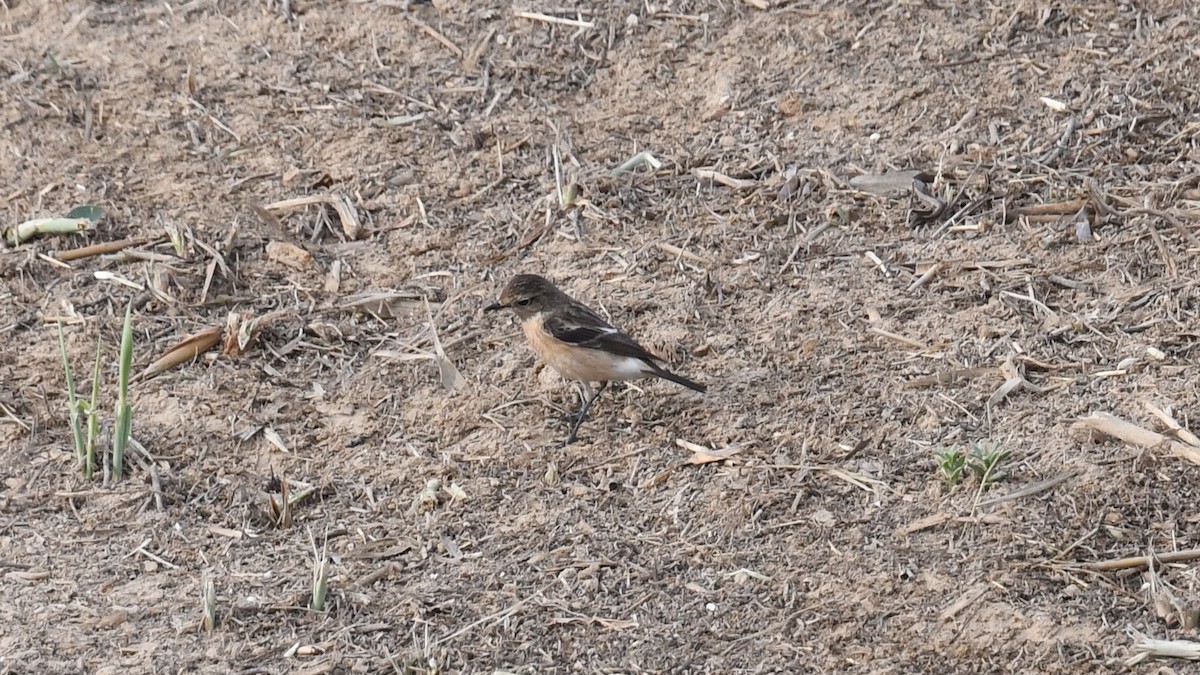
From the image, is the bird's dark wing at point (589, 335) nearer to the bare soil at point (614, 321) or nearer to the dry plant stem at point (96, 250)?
the bare soil at point (614, 321)

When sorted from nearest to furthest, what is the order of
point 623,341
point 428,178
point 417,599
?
point 417,599
point 623,341
point 428,178

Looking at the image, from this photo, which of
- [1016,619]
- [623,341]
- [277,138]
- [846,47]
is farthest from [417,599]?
[846,47]

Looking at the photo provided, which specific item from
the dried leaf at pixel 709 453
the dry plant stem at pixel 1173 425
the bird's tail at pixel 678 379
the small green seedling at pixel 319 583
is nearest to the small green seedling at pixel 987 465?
the dry plant stem at pixel 1173 425

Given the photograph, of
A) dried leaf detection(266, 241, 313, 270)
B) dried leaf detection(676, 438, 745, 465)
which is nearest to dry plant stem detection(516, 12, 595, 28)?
dried leaf detection(266, 241, 313, 270)

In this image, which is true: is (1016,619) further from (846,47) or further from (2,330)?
(2,330)

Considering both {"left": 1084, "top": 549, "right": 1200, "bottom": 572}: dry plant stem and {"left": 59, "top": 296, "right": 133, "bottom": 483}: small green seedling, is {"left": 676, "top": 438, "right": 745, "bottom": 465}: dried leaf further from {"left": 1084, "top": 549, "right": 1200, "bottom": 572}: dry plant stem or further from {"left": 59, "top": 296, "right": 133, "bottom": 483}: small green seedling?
{"left": 59, "top": 296, "right": 133, "bottom": 483}: small green seedling

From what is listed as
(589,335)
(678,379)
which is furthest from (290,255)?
(678,379)
